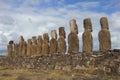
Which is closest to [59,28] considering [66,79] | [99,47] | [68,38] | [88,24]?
[68,38]

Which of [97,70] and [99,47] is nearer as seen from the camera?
[97,70]

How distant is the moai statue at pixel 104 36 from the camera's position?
2042 cm

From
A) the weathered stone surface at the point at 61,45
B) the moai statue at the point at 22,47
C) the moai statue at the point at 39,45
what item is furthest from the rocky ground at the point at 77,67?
the moai statue at the point at 22,47

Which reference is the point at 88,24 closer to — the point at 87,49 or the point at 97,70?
the point at 87,49

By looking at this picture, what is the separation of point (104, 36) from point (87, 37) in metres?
1.63

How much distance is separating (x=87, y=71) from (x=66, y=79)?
3.63 meters

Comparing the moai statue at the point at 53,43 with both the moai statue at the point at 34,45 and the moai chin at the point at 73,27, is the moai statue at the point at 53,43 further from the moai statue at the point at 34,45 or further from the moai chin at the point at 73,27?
the moai statue at the point at 34,45

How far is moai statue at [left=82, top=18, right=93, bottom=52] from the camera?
2173 cm

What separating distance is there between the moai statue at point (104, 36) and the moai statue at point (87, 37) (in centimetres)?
116

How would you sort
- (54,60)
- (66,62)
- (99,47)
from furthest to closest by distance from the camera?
(54,60)
(66,62)
(99,47)

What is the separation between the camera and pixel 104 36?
2055 centimetres

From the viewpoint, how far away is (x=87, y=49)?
2169cm

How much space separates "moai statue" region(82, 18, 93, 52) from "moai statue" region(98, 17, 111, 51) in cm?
116

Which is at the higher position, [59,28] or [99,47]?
[59,28]
